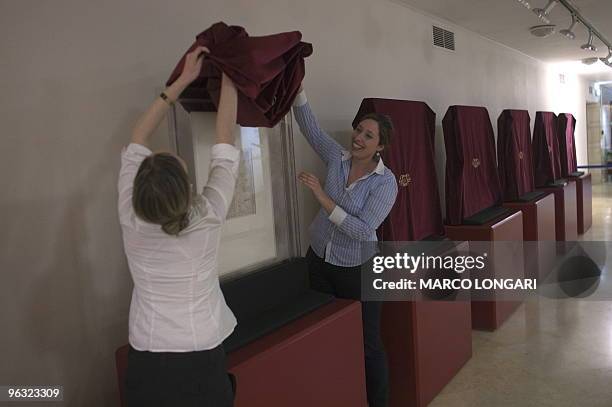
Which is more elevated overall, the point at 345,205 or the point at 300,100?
the point at 300,100

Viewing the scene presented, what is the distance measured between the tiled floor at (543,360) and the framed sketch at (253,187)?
5.07 feet

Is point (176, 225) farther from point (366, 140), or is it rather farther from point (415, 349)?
point (415, 349)

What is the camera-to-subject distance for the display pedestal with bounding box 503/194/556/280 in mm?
4844

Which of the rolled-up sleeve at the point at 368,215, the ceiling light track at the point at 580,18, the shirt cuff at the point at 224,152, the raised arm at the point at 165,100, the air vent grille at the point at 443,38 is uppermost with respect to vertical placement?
the ceiling light track at the point at 580,18

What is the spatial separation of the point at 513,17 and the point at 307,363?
4356mm

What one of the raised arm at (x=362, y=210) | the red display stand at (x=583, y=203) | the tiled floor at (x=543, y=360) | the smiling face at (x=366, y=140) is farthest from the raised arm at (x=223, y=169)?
the red display stand at (x=583, y=203)

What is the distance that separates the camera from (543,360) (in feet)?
11.2

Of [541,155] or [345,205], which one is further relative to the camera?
[541,155]

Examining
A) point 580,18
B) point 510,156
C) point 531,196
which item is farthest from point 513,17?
point 531,196

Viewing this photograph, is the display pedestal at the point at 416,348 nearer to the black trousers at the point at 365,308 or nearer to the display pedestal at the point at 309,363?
the black trousers at the point at 365,308

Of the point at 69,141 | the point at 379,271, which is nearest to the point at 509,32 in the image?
the point at 379,271

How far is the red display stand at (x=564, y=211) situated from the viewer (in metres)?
6.00

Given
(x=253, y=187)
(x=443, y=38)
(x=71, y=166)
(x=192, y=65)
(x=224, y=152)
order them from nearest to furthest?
(x=224, y=152)
(x=192, y=65)
(x=71, y=166)
(x=253, y=187)
(x=443, y=38)

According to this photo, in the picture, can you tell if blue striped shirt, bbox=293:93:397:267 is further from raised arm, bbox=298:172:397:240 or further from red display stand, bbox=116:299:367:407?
red display stand, bbox=116:299:367:407
